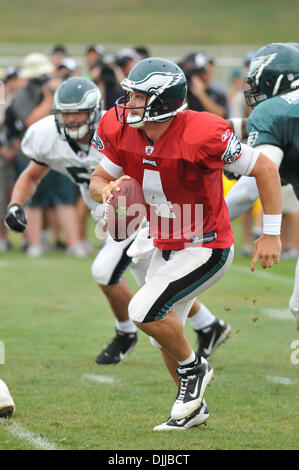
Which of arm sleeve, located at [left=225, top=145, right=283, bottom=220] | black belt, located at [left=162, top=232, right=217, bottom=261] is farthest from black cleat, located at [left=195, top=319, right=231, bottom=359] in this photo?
black belt, located at [left=162, top=232, right=217, bottom=261]

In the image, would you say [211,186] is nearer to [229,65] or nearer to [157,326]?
[157,326]

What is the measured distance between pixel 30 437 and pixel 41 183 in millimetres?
6063

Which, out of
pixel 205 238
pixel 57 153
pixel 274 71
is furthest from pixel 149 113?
pixel 57 153

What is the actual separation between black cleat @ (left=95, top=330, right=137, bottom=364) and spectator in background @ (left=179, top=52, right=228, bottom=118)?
4788 millimetres

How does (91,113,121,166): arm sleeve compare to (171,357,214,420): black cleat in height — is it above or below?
above

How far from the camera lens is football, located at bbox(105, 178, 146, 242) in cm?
384

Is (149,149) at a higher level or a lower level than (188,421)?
higher

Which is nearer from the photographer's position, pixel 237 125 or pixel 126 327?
pixel 237 125

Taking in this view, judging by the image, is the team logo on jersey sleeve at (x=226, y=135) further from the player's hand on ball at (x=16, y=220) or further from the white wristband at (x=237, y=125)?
the player's hand on ball at (x=16, y=220)

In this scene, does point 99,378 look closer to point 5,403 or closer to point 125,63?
point 5,403

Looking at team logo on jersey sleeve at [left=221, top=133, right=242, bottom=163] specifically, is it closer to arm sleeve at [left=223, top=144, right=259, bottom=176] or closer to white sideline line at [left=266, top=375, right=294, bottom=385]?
arm sleeve at [left=223, top=144, right=259, bottom=176]

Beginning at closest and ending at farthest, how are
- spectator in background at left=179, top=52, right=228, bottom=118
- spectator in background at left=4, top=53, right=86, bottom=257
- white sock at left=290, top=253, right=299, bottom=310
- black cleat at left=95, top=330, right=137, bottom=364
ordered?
white sock at left=290, top=253, right=299, bottom=310, black cleat at left=95, top=330, right=137, bottom=364, spectator in background at left=4, top=53, right=86, bottom=257, spectator in background at left=179, top=52, right=228, bottom=118

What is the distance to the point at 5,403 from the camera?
3943 mm
